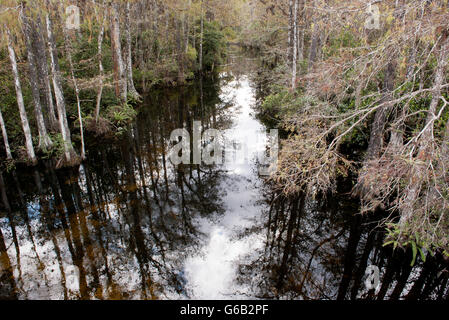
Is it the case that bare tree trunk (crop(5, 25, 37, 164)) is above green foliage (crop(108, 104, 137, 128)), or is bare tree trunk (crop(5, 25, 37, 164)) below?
above

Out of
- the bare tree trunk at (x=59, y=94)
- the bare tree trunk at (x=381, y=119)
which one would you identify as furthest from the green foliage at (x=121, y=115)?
the bare tree trunk at (x=381, y=119)

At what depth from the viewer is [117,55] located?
17.8 meters

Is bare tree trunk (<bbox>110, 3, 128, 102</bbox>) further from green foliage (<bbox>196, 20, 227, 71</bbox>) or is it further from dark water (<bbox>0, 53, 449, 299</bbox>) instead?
green foliage (<bbox>196, 20, 227, 71</bbox>)

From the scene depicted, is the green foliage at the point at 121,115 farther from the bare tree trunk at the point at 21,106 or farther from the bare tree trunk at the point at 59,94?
the bare tree trunk at the point at 21,106

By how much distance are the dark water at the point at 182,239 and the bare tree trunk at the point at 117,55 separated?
7.21 meters

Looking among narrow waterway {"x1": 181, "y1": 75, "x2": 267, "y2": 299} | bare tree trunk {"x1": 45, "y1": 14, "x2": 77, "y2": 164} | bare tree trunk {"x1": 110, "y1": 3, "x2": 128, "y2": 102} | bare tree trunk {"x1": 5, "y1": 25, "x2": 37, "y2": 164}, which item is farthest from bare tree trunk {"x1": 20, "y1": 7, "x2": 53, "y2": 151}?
narrow waterway {"x1": 181, "y1": 75, "x2": 267, "y2": 299}

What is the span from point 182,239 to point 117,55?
14000mm

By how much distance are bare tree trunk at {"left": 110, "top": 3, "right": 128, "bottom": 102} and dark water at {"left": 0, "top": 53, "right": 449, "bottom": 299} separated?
7.21 metres

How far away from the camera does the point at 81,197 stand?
405 inches

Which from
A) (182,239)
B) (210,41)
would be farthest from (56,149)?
(210,41)

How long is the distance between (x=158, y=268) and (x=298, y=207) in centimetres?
528

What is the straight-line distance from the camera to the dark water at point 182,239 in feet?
22.5

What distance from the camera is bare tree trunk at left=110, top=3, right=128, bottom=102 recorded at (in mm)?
17266

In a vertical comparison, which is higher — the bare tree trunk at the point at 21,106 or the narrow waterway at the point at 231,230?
the bare tree trunk at the point at 21,106
